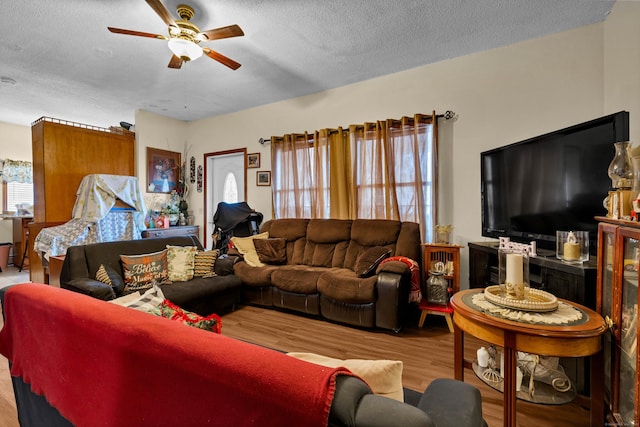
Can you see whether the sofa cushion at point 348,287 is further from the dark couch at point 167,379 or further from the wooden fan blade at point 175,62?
the wooden fan blade at point 175,62

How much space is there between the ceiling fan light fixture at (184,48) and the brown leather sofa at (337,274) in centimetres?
218

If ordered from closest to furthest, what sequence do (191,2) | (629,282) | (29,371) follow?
(29,371) → (629,282) → (191,2)

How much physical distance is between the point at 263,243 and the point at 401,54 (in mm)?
2677

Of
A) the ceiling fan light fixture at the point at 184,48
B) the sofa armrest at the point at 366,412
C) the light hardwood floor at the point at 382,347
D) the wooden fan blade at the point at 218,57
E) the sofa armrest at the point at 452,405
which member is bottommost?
the light hardwood floor at the point at 382,347

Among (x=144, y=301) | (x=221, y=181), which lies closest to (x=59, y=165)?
(x=221, y=181)

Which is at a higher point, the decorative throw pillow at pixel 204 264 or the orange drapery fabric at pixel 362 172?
the orange drapery fabric at pixel 362 172

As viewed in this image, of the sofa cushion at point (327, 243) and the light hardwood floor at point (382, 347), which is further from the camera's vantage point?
the sofa cushion at point (327, 243)

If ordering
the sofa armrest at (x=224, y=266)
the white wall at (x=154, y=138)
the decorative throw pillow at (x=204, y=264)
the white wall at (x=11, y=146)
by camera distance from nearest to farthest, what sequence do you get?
the decorative throw pillow at (x=204, y=264), the sofa armrest at (x=224, y=266), the white wall at (x=154, y=138), the white wall at (x=11, y=146)

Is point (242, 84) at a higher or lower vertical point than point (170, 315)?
higher

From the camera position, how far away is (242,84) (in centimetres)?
378

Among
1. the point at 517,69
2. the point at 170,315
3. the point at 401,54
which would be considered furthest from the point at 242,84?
the point at 170,315

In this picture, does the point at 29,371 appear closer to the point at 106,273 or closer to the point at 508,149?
the point at 106,273

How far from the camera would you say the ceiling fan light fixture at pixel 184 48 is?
2.21m

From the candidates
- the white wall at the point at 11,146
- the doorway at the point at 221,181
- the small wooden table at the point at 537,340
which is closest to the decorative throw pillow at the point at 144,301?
the small wooden table at the point at 537,340
